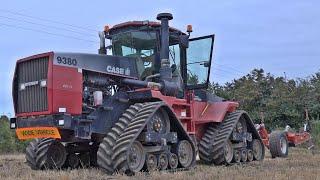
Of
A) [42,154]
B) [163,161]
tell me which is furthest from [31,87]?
[163,161]

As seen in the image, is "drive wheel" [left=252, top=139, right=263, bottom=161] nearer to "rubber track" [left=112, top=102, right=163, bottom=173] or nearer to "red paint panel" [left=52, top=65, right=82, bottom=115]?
"rubber track" [left=112, top=102, right=163, bottom=173]

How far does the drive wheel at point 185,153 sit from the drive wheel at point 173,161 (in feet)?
0.51

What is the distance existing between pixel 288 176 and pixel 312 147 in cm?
1337

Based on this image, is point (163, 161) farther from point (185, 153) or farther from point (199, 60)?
point (199, 60)

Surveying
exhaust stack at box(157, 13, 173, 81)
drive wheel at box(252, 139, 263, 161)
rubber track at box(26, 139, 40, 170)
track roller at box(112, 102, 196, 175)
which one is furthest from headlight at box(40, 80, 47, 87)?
drive wheel at box(252, 139, 263, 161)

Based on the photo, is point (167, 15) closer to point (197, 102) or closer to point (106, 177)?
point (197, 102)

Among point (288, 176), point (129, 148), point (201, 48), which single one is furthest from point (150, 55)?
point (288, 176)

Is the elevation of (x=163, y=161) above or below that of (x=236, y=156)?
above

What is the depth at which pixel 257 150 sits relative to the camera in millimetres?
15852

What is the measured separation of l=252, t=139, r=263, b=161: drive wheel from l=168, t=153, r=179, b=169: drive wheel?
14.5 ft

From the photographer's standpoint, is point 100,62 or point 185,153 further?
point 185,153

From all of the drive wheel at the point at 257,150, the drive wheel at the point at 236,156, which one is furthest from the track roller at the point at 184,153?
the drive wheel at the point at 257,150

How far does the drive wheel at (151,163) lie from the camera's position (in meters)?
11.0

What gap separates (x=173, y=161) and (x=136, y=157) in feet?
4.42
